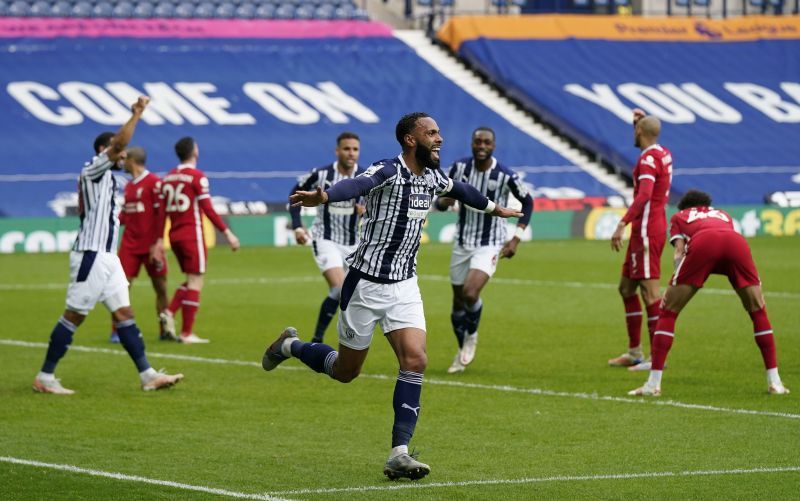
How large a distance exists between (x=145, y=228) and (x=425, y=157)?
27.6 feet

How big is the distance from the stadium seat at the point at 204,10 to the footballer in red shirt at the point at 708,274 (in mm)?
29918

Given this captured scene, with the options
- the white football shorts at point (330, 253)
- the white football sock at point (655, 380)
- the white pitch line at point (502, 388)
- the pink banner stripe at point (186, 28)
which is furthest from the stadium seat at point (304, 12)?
the white football sock at point (655, 380)

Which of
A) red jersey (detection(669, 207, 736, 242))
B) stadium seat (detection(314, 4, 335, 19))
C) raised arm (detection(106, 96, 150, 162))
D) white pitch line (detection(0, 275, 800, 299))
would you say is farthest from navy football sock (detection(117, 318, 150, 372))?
stadium seat (detection(314, 4, 335, 19))

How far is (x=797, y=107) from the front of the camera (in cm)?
4275

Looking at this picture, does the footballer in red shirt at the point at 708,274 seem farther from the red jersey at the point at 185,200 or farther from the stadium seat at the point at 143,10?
the stadium seat at the point at 143,10

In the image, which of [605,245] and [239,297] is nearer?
Result: [239,297]

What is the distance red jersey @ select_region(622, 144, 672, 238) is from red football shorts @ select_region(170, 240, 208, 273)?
210 inches

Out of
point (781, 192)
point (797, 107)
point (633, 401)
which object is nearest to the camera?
point (633, 401)

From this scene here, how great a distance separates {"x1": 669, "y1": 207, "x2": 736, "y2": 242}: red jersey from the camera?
11.8 metres

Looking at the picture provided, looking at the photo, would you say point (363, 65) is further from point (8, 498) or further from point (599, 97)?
point (8, 498)

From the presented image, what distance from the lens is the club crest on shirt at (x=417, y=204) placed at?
882 centimetres

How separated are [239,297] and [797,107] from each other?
26632mm

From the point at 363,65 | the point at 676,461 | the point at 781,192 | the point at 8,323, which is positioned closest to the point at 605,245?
the point at 781,192

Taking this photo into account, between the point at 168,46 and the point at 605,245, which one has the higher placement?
the point at 168,46
